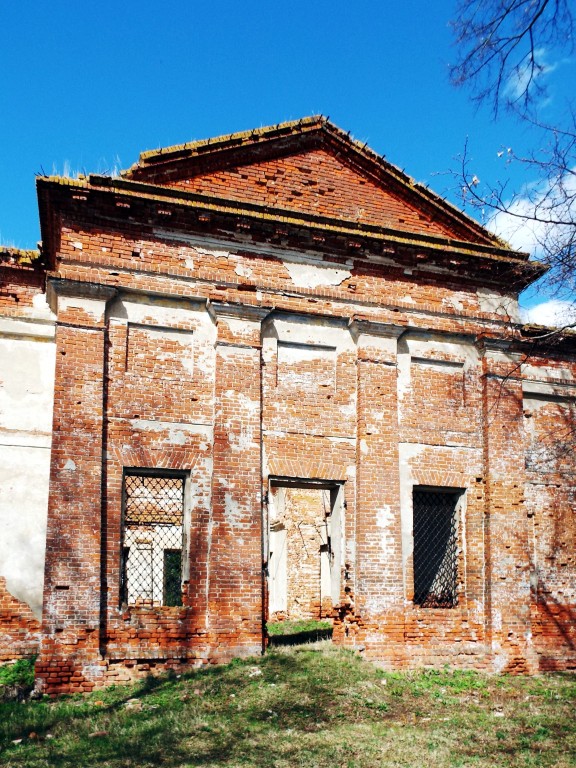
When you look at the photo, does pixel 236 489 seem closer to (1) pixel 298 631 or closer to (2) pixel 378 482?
(2) pixel 378 482

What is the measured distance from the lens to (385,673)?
10.4 metres

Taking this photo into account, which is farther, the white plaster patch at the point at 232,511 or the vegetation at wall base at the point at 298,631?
the vegetation at wall base at the point at 298,631

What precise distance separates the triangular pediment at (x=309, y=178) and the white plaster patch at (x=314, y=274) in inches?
29.4

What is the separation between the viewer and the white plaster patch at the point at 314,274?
37.7 ft

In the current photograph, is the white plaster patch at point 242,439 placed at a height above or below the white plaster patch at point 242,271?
below

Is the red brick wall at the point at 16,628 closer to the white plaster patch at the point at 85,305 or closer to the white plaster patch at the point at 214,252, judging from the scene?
the white plaster patch at the point at 85,305

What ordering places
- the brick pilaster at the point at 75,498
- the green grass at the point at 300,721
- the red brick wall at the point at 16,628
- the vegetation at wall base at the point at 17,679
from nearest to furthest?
the green grass at the point at 300,721 → the vegetation at wall base at the point at 17,679 → the brick pilaster at the point at 75,498 → the red brick wall at the point at 16,628

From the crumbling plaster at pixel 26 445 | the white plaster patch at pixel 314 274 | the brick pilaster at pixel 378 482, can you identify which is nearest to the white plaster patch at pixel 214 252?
the white plaster patch at pixel 314 274

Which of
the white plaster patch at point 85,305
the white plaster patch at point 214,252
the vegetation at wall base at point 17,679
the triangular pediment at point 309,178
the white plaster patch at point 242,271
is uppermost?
the triangular pediment at point 309,178

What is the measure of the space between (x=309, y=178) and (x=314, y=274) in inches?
63.2

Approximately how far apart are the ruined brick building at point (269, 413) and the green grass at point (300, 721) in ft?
2.10

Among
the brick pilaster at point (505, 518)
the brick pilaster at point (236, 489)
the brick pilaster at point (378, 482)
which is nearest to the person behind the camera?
the brick pilaster at point (236, 489)

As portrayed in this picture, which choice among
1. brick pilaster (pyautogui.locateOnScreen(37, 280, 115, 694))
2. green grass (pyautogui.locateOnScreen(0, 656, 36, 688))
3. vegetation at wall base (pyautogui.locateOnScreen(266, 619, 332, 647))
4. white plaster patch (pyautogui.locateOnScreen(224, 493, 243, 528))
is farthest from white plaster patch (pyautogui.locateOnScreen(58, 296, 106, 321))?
vegetation at wall base (pyautogui.locateOnScreen(266, 619, 332, 647))

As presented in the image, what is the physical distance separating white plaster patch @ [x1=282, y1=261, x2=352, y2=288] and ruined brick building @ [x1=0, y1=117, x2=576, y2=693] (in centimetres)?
3
